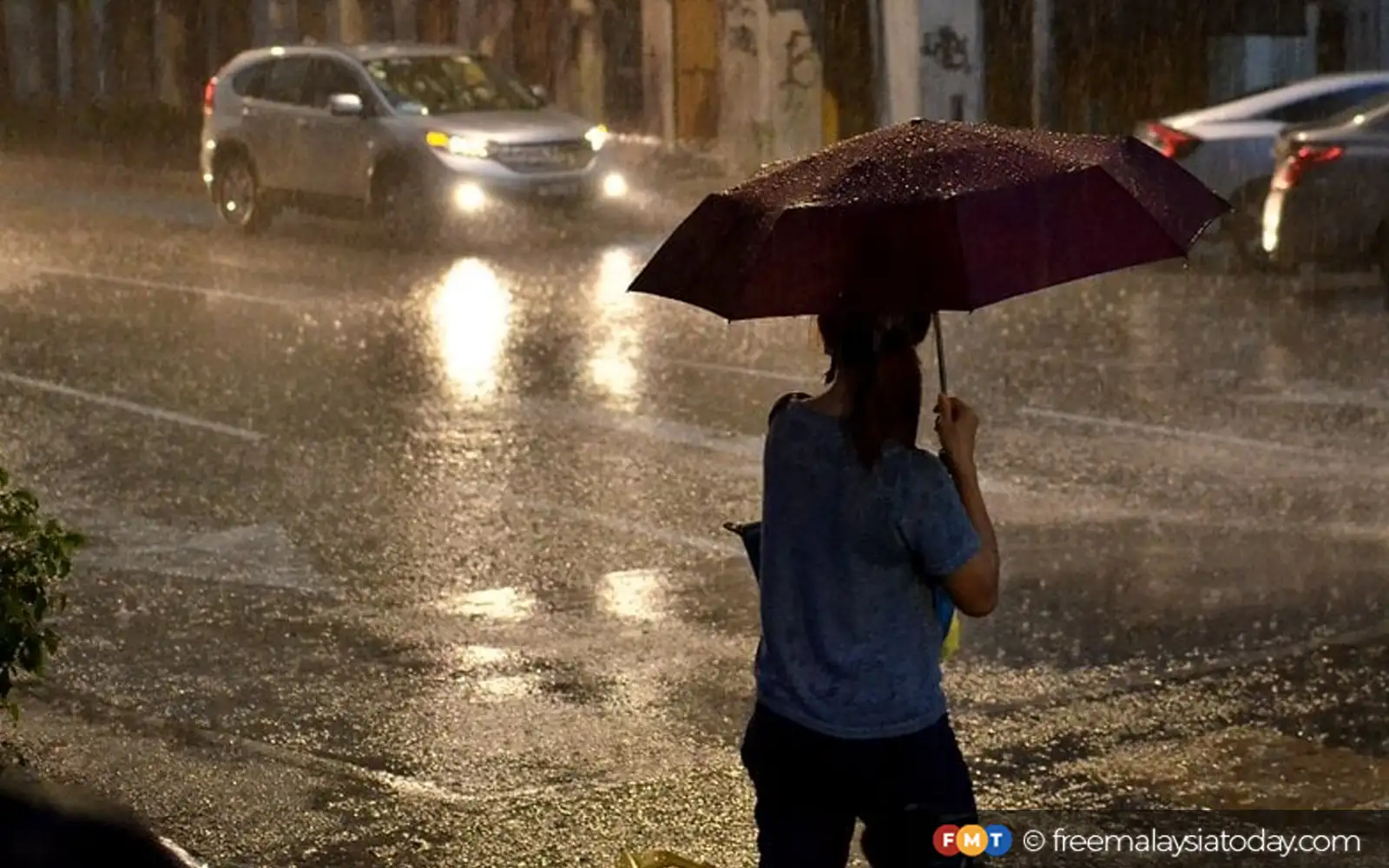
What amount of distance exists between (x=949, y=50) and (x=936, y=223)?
22.8 meters

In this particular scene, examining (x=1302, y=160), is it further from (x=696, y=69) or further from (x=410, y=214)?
(x=696, y=69)

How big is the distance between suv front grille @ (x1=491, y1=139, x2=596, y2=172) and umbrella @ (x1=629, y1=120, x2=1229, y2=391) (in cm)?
1715

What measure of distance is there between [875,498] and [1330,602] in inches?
194

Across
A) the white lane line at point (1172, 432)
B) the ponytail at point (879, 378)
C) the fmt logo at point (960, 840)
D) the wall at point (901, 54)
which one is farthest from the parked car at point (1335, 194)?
the ponytail at point (879, 378)

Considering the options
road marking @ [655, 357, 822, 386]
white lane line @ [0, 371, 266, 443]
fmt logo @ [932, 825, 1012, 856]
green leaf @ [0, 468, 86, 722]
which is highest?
fmt logo @ [932, 825, 1012, 856]

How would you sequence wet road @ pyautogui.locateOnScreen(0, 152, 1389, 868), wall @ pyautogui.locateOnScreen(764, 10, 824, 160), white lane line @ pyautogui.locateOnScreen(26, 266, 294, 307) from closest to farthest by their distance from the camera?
wet road @ pyautogui.locateOnScreen(0, 152, 1389, 868) < white lane line @ pyautogui.locateOnScreen(26, 266, 294, 307) < wall @ pyautogui.locateOnScreen(764, 10, 824, 160)

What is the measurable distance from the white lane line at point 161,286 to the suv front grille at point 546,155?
12.1ft

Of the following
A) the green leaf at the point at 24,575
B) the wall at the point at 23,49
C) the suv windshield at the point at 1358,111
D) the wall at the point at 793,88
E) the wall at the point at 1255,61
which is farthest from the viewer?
the wall at the point at 23,49

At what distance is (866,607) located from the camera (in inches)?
149

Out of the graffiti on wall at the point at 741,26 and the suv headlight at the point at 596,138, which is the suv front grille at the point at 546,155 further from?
the graffiti on wall at the point at 741,26

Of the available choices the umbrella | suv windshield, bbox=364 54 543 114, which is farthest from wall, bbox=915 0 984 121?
the umbrella

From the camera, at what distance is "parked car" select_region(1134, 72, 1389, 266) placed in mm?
18266

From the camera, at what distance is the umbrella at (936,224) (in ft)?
12.5

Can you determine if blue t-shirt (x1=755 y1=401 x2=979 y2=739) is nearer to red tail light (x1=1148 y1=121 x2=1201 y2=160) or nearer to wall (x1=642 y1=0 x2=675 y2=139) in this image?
red tail light (x1=1148 y1=121 x2=1201 y2=160)
